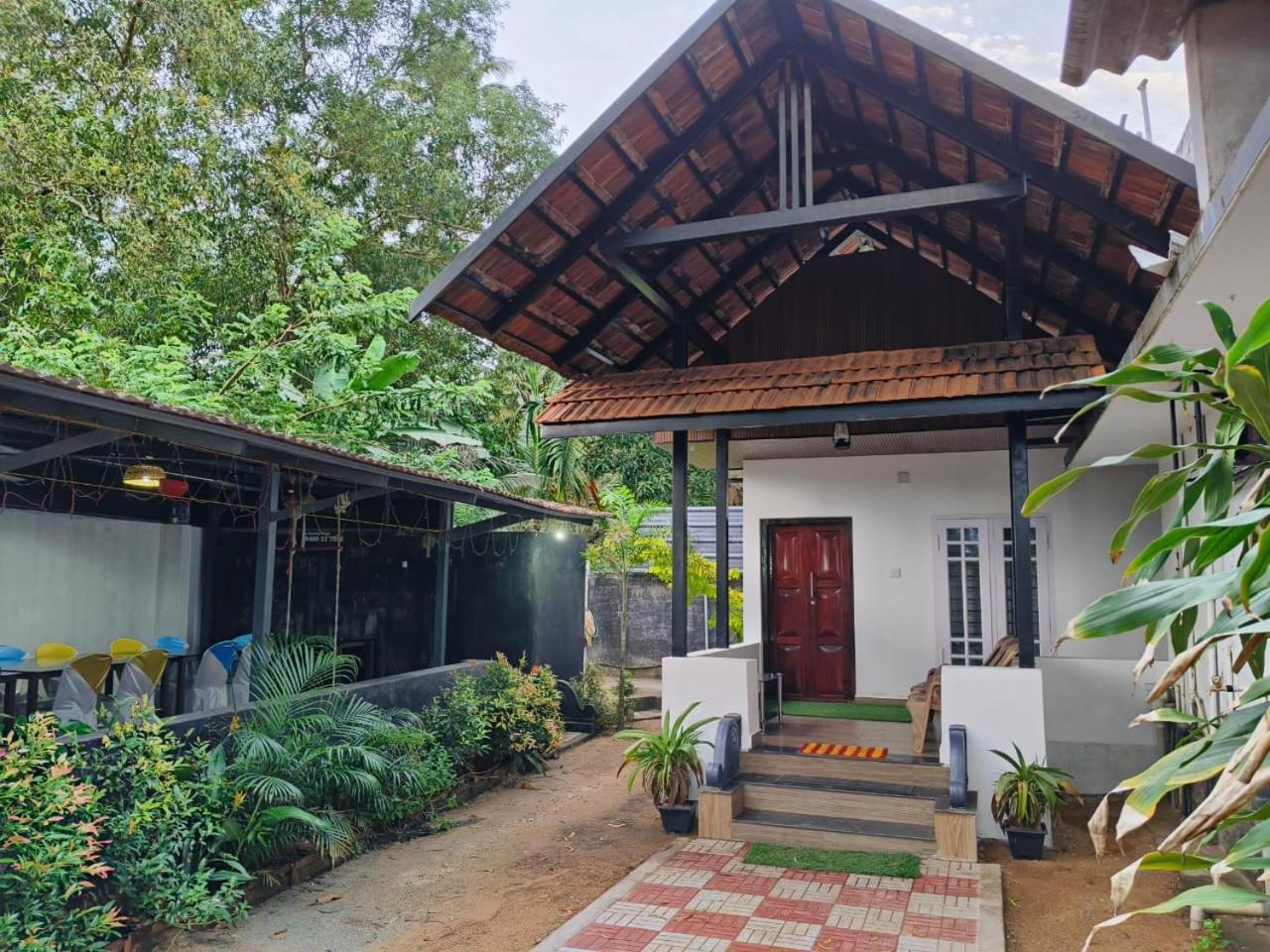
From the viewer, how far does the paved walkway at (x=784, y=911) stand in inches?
180

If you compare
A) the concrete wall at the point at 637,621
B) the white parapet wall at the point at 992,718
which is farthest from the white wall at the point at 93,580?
the white parapet wall at the point at 992,718

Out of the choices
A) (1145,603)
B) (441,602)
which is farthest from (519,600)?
(1145,603)

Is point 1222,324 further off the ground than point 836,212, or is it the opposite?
point 836,212

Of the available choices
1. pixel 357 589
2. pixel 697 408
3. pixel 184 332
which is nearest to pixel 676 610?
pixel 697 408

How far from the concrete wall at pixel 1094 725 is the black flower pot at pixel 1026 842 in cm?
191

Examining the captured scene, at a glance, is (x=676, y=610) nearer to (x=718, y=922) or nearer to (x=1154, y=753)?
(x=718, y=922)

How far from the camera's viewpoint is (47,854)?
158 inches

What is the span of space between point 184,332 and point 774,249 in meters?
8.57

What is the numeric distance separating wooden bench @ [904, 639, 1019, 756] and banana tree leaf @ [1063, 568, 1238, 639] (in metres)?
5.78

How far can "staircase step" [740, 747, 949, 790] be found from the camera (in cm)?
653

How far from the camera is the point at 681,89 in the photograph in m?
6.50

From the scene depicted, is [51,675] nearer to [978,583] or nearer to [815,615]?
[815,615]

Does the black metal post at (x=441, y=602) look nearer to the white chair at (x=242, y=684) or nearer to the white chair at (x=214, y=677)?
the white chair at (x=214, y=677)

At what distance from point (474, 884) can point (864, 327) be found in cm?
591
